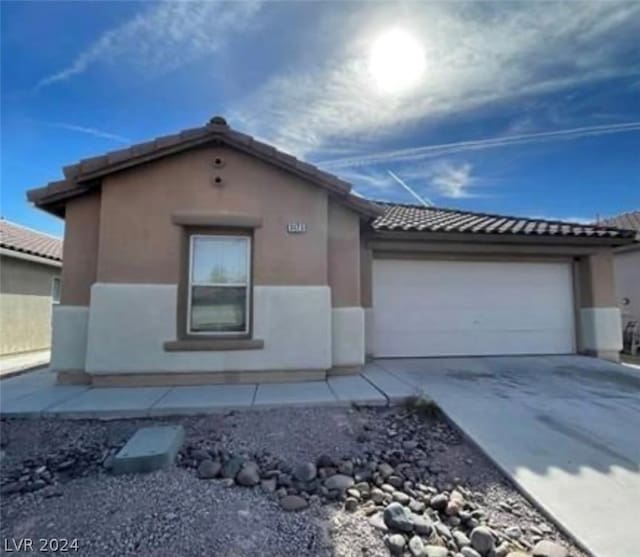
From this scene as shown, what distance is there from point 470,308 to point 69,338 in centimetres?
951

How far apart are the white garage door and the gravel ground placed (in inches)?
177

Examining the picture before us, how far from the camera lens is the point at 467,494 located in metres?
3.72

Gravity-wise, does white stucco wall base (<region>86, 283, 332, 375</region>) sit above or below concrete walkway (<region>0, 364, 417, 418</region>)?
above

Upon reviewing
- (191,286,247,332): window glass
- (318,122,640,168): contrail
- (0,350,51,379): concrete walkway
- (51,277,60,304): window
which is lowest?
(0,350,51,379): concrete walkway

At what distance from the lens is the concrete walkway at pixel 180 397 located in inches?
222

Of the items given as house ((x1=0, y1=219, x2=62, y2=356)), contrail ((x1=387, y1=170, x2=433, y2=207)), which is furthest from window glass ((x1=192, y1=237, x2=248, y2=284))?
contrail ((x1=387, y1=170, x2=433, y2=207))

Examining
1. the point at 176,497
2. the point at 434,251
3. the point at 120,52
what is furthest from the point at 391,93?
the point at 176,497

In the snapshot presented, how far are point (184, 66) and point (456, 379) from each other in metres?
9.05

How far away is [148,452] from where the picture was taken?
4.20 metres

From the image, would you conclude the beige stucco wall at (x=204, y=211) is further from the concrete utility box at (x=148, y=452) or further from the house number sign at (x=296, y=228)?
the concrete utility box at (x=148, y=452)

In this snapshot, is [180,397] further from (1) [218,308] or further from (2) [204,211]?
(2) [204,211]

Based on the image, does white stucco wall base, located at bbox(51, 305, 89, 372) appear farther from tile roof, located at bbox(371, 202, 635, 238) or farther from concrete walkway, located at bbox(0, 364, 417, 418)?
tile roof, located at bbox(371, 202, 635, 238)

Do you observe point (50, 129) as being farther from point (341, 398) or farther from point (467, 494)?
point (467, 494)

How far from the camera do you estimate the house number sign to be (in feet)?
24.9
